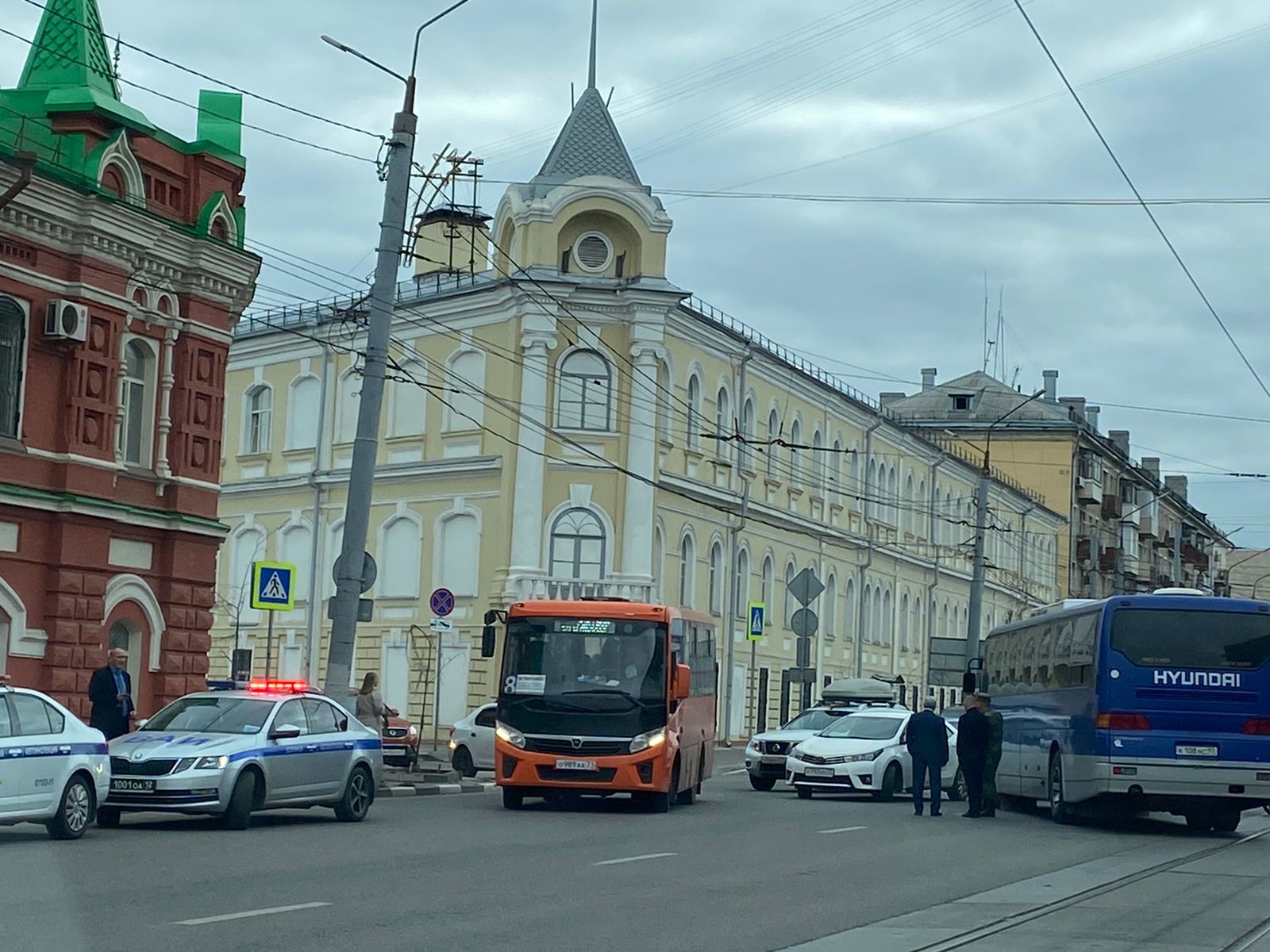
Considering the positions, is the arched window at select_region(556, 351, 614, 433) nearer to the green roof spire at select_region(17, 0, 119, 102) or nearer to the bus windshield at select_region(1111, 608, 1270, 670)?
the green roof spire at select_region(17, 0, 119, 102)

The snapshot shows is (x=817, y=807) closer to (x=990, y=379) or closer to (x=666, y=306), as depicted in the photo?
(x=666, y=306)

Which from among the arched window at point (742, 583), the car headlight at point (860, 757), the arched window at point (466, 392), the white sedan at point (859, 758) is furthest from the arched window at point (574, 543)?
the car headlight at point (860, 757)

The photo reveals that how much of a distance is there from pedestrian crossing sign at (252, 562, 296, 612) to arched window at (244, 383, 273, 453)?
29.7m

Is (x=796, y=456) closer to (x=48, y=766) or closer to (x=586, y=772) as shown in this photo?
(x=586, y=772)

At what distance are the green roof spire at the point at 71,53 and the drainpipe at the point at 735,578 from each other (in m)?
26.9

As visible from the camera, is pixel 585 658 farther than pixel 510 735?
Yes

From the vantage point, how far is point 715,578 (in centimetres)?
5338

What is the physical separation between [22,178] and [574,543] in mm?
25071

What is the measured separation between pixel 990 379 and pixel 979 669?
6178 cm

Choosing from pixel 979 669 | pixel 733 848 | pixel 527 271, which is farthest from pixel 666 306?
pixel 733 848

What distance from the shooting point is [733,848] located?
61.9 ft

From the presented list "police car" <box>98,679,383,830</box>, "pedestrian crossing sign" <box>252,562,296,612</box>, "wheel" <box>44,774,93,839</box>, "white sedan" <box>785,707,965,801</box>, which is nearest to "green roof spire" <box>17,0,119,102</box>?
"pedestrian crossing sign" <box>252,562,296,612</box>

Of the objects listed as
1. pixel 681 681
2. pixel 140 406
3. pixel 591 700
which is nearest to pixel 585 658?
pixel 591 700

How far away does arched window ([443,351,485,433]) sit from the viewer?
49.8 meters
